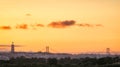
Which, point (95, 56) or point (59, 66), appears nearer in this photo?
point (59, 66)

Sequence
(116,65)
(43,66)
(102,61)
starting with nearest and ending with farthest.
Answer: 1. (116,65)
2. (43,66)
3. (102,61)

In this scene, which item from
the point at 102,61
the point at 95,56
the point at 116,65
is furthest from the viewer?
the point at 95,56

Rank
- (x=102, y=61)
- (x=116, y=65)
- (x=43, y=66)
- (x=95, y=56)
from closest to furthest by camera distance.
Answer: (x=116, y=65) → (x=43, y=66) → (x=102, y=61) → (x=95, y=56)

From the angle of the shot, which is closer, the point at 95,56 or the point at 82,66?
the point at 82,66

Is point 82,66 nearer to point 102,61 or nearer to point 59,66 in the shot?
point 59,66

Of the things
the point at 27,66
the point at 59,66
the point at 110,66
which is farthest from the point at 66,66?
the point at 110,66

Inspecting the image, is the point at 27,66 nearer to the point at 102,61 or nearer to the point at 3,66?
the point at 3,66

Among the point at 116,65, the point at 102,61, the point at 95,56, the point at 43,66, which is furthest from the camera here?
the point at 95,56

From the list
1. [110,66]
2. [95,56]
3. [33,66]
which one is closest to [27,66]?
[33,66]
